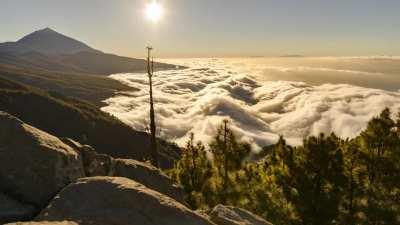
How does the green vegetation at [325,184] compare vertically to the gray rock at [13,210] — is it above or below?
below

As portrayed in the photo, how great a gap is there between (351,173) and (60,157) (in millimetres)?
31191

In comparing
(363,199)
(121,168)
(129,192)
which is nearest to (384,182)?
(363,199)

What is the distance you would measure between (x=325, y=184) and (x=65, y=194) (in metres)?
27.6

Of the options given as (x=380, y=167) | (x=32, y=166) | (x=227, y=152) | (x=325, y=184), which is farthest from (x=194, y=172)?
(x=32, y=166)

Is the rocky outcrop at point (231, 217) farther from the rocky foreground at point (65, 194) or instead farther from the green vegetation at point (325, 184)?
the green vegetation at point (325, 184)

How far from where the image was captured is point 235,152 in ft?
191

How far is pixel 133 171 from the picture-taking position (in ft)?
75.6

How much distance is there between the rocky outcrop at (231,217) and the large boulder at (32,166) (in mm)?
5400

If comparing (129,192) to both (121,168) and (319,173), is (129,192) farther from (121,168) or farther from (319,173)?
(319,173)

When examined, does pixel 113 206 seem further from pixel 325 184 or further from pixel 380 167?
pixel 380 167

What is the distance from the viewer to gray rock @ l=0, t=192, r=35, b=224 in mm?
14969

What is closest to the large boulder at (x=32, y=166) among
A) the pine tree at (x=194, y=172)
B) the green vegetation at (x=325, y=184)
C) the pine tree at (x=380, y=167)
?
the green vegetation at (x=325, y=184)

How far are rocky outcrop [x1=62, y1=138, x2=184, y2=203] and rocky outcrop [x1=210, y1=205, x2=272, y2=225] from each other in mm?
4864

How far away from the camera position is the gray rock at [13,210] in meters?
15.0
